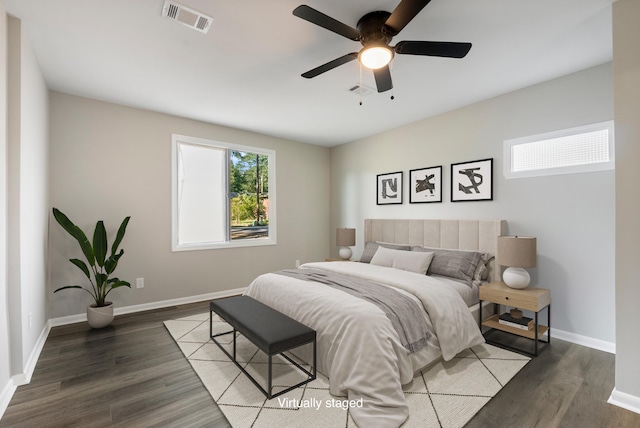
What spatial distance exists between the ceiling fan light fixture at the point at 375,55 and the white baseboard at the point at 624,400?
109 inches

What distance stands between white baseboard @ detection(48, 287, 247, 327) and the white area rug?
138 cm

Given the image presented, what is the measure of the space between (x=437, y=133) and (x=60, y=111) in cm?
466

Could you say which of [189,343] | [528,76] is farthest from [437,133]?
[189,343]

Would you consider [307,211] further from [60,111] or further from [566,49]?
[566,49]

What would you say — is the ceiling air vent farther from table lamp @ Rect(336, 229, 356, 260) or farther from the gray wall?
table lamp @ Rect(336, 229, 356, 260)

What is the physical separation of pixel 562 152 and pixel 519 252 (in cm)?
116

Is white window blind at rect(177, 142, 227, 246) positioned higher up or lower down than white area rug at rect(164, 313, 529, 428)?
higher up

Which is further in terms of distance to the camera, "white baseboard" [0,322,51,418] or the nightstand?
the nightstand

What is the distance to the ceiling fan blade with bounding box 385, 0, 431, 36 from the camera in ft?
5.30

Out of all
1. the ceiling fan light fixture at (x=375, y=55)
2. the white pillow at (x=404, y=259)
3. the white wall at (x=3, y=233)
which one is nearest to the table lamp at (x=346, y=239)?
the white pillow at (x=404, y=259)

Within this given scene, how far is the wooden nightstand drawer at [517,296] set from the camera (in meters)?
2.73

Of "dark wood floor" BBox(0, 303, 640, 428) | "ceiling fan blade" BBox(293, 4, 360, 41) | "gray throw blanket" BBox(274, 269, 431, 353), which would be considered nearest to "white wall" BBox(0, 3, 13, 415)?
"dark wood floor" BBox(0, 303, 640, 428)

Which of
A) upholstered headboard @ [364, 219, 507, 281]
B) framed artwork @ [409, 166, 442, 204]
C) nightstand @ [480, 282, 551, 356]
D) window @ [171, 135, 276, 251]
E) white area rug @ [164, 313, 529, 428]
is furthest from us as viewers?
window @ [171, 135, 276, 251]

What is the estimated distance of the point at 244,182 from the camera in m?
4.99
